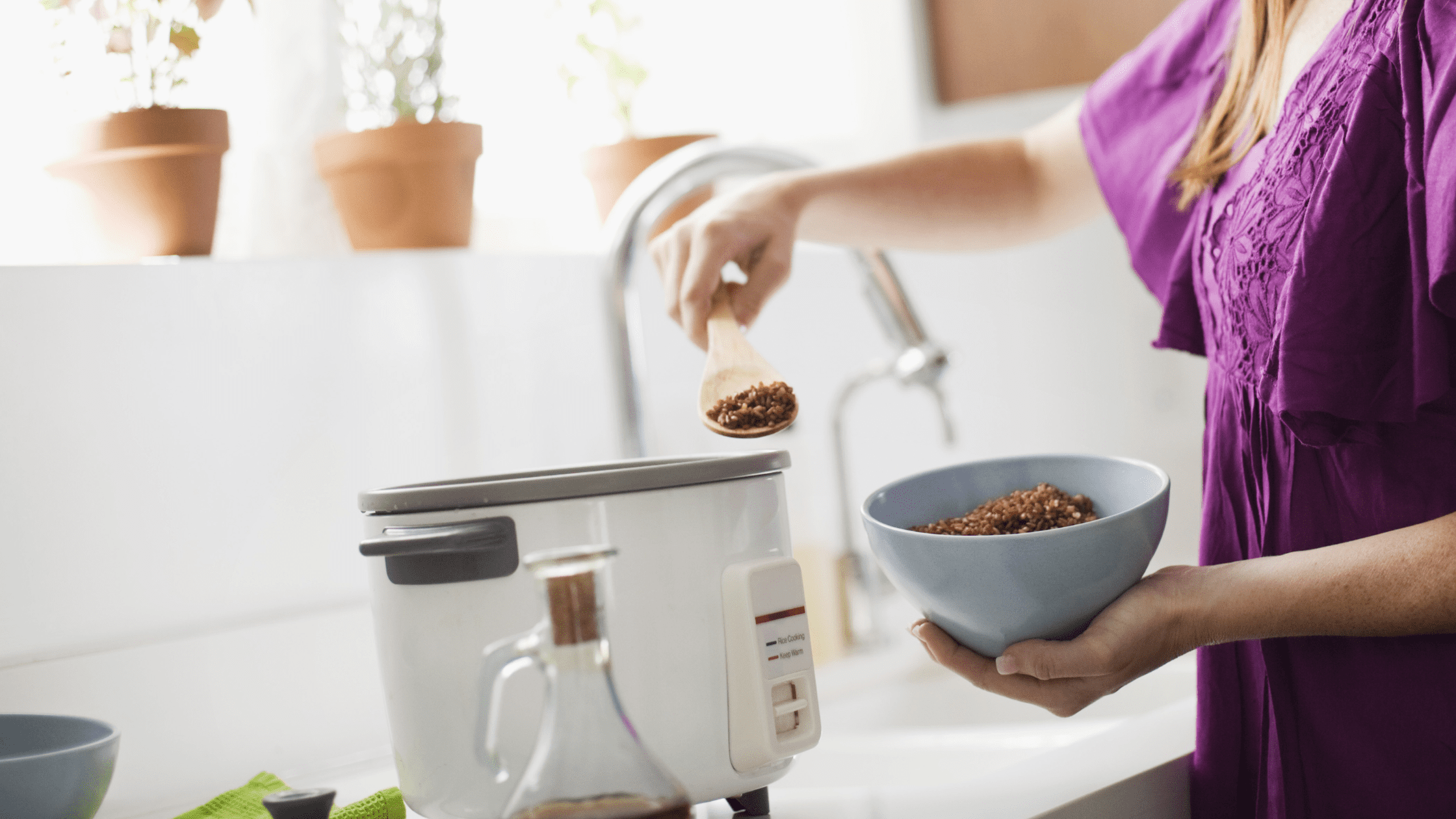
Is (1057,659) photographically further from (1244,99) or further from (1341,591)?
(1244,99)

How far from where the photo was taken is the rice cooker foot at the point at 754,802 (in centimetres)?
74

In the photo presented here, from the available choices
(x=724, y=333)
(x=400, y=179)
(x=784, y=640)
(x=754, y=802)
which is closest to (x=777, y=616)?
(x=784, y=640)

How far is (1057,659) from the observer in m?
0.69

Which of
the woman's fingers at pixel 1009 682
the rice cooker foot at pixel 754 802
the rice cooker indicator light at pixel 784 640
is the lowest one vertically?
the rice cooker foot at pixel 754 802

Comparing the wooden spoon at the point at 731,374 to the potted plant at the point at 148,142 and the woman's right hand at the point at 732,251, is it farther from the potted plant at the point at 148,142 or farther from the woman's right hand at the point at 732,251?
the potted plant at the point at 148,142

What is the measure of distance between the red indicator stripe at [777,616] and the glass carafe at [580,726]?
0.15 m

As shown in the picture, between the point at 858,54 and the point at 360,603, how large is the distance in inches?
42.8

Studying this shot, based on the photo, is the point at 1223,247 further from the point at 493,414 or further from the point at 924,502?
the point at 493,414

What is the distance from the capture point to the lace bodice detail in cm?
71

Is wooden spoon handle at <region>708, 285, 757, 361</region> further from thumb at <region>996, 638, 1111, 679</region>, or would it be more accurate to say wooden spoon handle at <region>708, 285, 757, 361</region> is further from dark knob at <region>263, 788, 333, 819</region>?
dark knob at <region>263, 788, 333, 819</region>

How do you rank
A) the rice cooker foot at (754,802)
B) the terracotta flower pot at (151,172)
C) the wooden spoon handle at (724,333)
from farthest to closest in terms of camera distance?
the terracotta flower pot at (151,172), the wooden spoon handle at (724,333), the rice cooker foot at (754,802)

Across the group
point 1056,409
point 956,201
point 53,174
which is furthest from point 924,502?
point 1056,409

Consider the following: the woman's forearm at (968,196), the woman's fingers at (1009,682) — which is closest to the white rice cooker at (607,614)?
the woman's fingers at (1009,682)

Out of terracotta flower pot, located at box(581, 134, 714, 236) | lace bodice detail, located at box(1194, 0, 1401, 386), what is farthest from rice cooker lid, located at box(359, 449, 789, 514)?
terracotta flower pot, located at box(581, 134, 714, 236)
